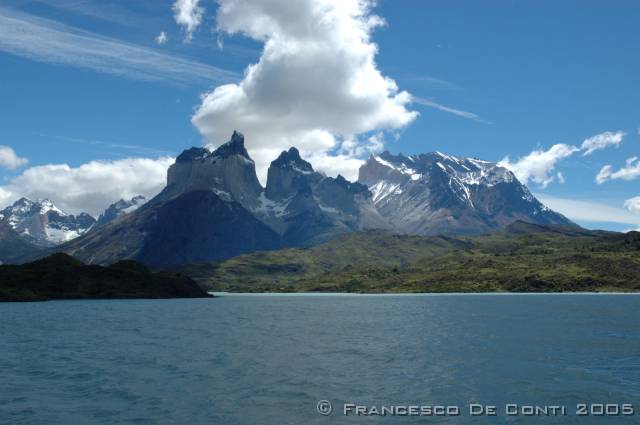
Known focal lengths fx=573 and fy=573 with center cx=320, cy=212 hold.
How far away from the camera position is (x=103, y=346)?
4257 inches

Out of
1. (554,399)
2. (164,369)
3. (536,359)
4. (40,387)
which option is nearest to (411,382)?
(554,399)

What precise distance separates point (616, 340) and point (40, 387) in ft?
330

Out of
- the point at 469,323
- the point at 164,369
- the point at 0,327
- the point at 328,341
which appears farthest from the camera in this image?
the point at 469,323

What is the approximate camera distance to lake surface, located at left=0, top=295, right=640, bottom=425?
182 feet

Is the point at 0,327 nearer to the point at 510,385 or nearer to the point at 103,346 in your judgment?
the point at 103,346

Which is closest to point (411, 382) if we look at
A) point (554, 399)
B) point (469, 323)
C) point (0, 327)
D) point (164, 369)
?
point (554, 399)

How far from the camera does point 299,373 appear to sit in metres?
76.9

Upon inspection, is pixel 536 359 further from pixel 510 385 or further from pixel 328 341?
pixel 328 341

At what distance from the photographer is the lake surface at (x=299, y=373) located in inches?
2188

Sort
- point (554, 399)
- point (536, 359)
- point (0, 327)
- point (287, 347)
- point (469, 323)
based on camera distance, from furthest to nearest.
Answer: point (469, 323), point (0, 327), point (287, 347), point (536, 359), point (554, 399)

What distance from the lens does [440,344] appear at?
10850cm

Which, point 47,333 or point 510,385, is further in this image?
point 47,333

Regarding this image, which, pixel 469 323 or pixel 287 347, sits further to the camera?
pixel 469 323

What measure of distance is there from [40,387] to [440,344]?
69290 millimetres
